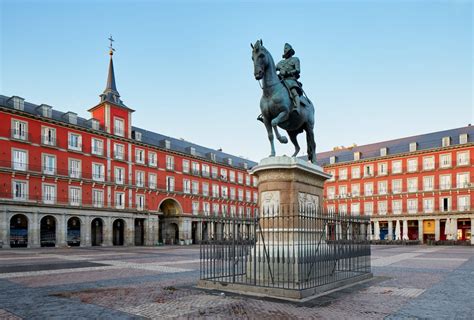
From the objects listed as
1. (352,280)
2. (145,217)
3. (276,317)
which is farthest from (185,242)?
(276,317)

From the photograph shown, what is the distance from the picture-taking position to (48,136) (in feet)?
127

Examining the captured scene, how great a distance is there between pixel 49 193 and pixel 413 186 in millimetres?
48895

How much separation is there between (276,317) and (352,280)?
4671 millimetres

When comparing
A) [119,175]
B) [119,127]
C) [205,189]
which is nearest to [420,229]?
[205,189]

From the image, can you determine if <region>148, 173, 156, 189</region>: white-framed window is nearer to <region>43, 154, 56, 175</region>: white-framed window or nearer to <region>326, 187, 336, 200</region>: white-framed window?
<region>43, 154, 56, 175</region>: white-framed window

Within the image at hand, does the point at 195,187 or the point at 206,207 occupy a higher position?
the point at 195,187

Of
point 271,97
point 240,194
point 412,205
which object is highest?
point 271,97

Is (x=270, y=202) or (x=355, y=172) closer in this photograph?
(x=270, y=202)

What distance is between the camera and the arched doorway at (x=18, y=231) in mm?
35906

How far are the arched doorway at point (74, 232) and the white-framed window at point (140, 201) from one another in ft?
24.1

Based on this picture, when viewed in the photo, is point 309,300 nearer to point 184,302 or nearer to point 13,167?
point 184,302

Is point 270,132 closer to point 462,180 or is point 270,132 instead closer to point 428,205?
point 462,180

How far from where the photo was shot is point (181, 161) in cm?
5431

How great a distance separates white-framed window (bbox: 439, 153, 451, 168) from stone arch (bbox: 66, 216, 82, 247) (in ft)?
158
